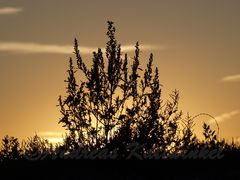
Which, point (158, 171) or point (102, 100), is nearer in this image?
point (158, 171)

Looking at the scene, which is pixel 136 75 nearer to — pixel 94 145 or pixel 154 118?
pixel 154 118

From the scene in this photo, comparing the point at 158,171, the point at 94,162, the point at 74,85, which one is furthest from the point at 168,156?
the point at 74,85

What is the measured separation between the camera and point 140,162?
653 inches

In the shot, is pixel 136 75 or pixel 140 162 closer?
pixel 140 162

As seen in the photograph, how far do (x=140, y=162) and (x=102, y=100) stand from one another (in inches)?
262

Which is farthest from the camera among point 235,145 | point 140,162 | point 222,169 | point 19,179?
point 235,145

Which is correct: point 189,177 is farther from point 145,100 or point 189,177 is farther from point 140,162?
point 145,100

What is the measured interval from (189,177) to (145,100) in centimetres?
634

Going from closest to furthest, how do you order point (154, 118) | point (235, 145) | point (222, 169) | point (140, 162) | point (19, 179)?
1. point (19, 179)
2. point (140, 162)
3. point (222, 169)
4. point (235, 145)
5. point (154, 118)

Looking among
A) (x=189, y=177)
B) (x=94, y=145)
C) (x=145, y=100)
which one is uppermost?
(x=145, y=100)

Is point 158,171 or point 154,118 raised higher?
point 154,118

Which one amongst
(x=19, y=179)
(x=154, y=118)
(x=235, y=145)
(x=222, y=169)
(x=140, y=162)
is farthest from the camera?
(x=154, y=118)

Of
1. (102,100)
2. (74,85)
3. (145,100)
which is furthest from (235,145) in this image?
(74,85)

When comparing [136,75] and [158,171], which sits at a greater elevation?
[136,75]
